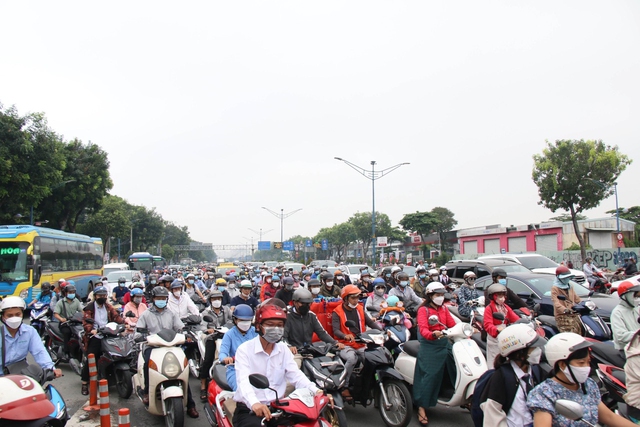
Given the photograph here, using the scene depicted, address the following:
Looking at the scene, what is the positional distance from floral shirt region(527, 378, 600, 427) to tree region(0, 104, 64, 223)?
1060 inches

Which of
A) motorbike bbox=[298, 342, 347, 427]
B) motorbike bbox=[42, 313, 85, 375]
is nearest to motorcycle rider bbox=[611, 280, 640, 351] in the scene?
motorbike bbox=[298, 342, 347, 427]

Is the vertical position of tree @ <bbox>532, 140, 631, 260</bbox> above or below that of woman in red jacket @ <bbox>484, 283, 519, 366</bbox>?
above

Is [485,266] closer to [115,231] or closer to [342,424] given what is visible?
[342,424]

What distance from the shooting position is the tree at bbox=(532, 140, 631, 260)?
29.8m

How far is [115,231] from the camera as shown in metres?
51.8

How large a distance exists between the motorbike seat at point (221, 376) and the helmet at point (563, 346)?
2881mm

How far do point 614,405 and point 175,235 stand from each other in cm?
11129

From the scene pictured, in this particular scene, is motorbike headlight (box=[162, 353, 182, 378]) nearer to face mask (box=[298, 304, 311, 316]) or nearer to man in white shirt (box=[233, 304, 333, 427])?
face mask (box=[298, 304, 311, 316])

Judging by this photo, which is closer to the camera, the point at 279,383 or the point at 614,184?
the point at 279,383

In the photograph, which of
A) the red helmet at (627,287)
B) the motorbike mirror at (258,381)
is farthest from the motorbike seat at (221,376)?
the red helmet at (627,287)

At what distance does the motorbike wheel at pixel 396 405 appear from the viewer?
5.59 m

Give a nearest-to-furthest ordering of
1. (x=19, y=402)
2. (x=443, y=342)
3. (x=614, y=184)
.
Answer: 1. (x=19, y=402)
2. (x=443, y=342)
3. (x=614, y=184)

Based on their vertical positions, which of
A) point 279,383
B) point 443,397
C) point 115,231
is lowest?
point 443,397

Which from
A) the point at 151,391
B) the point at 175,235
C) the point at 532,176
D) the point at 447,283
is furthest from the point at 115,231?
the point at 175,235
